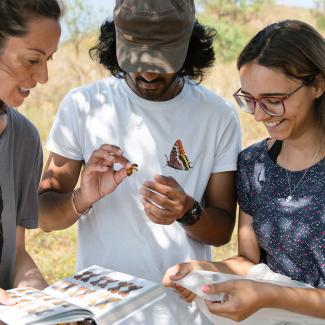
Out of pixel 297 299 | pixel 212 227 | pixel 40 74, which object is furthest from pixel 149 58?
pixel 297 299

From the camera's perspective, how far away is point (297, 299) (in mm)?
2070

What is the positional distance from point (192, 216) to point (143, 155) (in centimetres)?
34

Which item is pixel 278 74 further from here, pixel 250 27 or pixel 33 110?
pixel 250 27

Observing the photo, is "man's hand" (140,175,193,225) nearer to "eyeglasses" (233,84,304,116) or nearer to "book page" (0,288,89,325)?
"eyeglasses" (233,84,304,116)

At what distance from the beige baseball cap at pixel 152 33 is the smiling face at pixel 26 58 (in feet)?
1.37

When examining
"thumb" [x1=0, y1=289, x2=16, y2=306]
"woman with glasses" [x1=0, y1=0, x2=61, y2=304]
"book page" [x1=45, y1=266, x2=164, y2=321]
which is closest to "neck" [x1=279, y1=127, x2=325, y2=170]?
"book page" [x1=45, y1=266, x2=164, y2=321]

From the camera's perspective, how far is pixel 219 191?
2586 mm

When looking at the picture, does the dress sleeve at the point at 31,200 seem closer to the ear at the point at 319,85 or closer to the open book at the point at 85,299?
the open book at the point at 85,299

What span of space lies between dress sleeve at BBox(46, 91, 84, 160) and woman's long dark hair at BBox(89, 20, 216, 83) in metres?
0.28

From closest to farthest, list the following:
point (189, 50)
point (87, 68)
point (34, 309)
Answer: point (34, 309)
point (189, 50)
point (87, 68)

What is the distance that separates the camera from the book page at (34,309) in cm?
172

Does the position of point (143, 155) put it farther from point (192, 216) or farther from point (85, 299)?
point (85, 299)

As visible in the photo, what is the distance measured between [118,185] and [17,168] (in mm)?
464

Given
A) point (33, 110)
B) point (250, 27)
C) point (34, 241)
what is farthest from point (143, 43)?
Result: point (250, 27)
